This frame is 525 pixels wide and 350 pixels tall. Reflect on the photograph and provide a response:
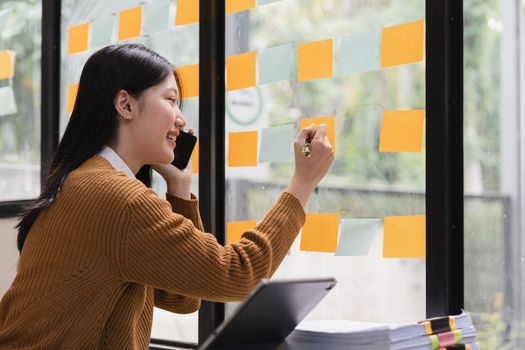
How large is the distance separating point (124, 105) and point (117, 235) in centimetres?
30

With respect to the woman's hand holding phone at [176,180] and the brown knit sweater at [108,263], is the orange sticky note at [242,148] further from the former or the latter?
the brown knit sweater at [108,263]

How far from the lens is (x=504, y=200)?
1707mm

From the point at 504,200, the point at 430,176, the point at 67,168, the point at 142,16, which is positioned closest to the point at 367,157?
the point at 430,176

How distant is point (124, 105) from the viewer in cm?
154

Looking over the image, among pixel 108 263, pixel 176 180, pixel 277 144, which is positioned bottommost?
pixel 108 263

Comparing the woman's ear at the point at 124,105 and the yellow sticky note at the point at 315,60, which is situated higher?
the yellow sticky note at the point at 315,60

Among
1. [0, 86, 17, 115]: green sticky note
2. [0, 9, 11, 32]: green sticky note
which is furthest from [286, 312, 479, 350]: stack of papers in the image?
[0, 9, 11, 32]: green sticky note

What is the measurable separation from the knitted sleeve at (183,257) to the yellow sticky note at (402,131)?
1.65 ft

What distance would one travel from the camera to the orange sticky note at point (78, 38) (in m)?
2.66

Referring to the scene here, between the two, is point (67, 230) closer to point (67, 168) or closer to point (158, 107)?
point (67, 168)

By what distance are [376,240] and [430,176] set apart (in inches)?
8.7

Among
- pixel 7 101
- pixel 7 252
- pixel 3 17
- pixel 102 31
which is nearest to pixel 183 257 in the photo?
pixel 102 31

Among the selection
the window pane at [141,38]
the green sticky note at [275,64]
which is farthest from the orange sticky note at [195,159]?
the green sticky note at [275,64]

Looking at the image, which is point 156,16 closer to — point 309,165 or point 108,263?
point 309,165
